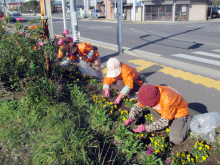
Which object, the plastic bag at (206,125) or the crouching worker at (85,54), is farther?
the crouching worker at (85,54)

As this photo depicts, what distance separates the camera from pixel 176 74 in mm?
5961

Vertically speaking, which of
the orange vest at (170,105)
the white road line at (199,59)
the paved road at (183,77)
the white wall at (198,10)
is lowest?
the paved road at (183,77)

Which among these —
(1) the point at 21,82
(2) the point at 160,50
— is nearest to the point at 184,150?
(1) the point at 21,82

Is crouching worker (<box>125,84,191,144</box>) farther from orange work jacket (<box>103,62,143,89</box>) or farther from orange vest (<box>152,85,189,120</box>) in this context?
orange work jacket (<box>103,62,143,89</box>)

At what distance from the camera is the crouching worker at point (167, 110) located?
2756 millimetres

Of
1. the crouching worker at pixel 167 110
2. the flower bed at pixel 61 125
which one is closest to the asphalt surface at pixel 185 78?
the crouching worker at pixel 167 110

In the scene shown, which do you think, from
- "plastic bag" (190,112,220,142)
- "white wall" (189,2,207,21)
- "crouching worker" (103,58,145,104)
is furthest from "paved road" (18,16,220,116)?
"white wall" (189,2,207,21)

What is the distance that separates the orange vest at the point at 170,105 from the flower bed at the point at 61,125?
301mm

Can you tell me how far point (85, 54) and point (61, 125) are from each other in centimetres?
263

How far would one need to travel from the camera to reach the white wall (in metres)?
31.6

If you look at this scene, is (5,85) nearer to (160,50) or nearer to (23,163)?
(23,163)

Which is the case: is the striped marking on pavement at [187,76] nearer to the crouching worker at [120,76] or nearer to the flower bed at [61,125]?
the crouching worker at [120,76]

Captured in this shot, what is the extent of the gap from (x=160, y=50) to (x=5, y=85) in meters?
6.98

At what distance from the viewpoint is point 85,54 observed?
5.26 metres
